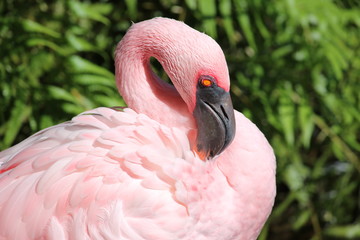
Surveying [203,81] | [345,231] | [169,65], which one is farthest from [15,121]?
[345,231]

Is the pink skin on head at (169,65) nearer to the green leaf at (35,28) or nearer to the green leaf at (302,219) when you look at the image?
the green leaf at (35,28)

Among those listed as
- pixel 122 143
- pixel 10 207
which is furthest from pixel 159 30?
pixel 10 207

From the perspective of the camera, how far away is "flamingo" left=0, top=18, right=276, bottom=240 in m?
1.46

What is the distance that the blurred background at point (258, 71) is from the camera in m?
2.11

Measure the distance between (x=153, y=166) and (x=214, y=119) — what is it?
19cm

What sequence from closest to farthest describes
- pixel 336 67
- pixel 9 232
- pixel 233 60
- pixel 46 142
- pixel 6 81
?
pixel 9 232
pixel 46 142
pixel 6 81
pixel 336 67
pixel 233 60

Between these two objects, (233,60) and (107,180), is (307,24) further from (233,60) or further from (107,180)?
(107,180)

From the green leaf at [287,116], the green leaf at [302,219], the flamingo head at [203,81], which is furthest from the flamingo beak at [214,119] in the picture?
the green leaf at [302,219]

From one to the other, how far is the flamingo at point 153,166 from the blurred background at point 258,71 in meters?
0.52

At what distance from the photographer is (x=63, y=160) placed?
1.50 meters

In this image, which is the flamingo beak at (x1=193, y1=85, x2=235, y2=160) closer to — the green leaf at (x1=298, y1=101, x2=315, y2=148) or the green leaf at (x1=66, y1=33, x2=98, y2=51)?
the green leaf at (x1=66, y1=33, x2=98, y2=51)

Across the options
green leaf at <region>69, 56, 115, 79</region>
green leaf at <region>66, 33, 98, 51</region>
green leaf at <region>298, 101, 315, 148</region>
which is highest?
green leaf at <region>66, 33, 98, 51</region>

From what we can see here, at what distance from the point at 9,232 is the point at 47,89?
2.41ft

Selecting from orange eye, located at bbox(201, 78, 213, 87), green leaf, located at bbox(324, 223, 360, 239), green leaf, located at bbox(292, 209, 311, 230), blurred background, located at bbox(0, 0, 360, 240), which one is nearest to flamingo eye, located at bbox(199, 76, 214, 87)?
orange eye, located at bbox(201, 78, 213, 87)
